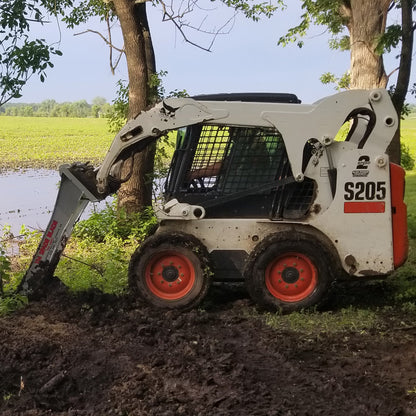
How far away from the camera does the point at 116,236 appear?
1006cm

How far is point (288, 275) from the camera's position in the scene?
605 centimetres

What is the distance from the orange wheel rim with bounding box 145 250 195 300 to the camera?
20.1 ft

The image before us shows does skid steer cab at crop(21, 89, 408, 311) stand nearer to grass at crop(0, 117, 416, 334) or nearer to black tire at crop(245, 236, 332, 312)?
black tire at crop(245, 236, 332, 312)

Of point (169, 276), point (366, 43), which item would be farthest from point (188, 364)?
point (366, 43)

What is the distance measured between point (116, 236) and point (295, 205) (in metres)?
4.53

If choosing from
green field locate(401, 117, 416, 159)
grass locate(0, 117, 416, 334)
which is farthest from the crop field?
grass locate(0, 117, 416, 334)

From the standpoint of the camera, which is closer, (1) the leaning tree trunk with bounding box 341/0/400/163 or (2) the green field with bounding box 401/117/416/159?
(1) the leaning tree trunk with bounding box 341/0/400/163

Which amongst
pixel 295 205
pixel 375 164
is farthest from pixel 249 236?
pixel 375 164

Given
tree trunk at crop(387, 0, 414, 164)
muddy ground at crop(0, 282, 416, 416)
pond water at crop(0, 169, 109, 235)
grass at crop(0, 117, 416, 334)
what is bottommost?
muddy ground at crop(0, 282, 416, 416)

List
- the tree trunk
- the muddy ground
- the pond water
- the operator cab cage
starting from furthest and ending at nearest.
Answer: the pond water
the tree trunk
the operator cab cage
the muddy ground

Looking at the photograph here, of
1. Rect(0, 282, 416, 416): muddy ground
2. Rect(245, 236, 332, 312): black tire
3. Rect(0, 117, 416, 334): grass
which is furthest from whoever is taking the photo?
Rect(245, 236, 332, 312): black tire

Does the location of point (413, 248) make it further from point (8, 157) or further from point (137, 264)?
point (8, 157)

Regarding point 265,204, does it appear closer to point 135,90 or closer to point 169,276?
point 169,276

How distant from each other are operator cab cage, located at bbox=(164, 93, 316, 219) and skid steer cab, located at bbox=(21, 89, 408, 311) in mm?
10
